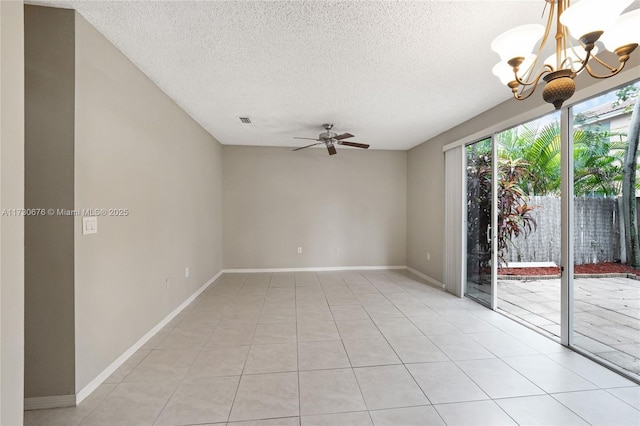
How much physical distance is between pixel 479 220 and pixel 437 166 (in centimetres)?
132

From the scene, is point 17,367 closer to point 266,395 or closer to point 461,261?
point 266,395

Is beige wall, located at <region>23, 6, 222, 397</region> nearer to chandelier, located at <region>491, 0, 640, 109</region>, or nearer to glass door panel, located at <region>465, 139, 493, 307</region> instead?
chandelier, located at <region>491, 0, 640, 109</region>

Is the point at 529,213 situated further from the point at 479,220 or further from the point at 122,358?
the point at 122,358

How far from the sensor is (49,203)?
5.63 feet

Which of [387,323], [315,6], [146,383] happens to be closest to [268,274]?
[387,323]

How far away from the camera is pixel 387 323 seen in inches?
119

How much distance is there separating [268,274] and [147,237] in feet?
9.75

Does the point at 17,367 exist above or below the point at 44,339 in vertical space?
above

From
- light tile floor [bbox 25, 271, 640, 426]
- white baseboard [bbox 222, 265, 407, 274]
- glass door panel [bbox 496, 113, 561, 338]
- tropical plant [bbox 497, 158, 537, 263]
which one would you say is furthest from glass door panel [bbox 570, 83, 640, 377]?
white baseboard [bbox 222, 265, 407, 274]

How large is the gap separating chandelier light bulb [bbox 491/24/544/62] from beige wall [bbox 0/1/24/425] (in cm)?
219

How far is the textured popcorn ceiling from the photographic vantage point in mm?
1702

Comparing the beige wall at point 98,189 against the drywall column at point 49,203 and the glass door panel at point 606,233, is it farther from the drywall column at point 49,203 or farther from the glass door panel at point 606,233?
the glass door panel at point 606,233

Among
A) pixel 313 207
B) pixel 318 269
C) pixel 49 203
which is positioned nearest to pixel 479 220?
pixel 313 207

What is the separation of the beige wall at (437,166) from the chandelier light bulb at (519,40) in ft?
4.75
